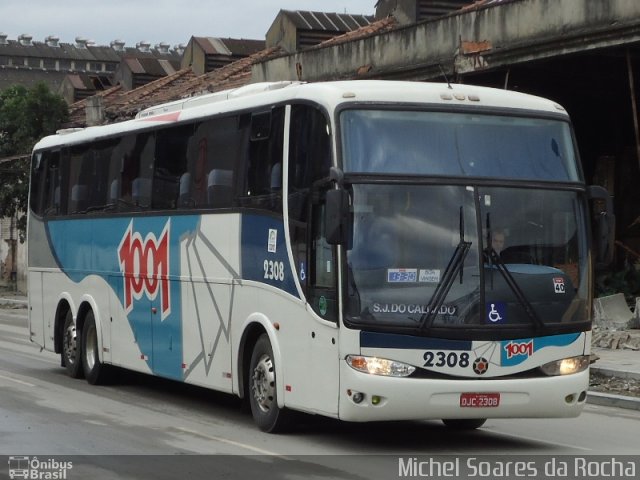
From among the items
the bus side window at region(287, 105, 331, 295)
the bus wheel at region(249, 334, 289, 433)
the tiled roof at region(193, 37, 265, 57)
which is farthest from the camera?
the tiled roof at region(193, 37, 265, 57)

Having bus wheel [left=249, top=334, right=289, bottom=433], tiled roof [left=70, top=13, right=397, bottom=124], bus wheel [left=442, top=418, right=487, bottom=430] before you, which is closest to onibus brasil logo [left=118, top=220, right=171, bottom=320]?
bus wheel [left=249, top=334, right=289, bottom=433]

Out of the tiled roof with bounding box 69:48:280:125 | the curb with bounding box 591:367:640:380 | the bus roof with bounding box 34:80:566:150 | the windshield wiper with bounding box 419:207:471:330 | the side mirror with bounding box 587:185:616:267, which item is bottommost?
the curb with bounding box 591:367:640:380

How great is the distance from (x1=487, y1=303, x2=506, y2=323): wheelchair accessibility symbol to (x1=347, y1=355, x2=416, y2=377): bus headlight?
796mm

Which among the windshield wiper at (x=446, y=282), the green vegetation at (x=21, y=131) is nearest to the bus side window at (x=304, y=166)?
the windshield wiper at (x=446, y=282)

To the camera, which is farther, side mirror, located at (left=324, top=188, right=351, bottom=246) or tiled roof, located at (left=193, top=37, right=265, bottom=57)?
tiled roof, located at (left=193, top=37, right=265, bottom=57)

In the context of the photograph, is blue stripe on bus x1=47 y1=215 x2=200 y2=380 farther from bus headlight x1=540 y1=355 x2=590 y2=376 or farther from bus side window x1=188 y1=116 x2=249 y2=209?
bus headlight x1=540 y1=355 x2=590 y2=376

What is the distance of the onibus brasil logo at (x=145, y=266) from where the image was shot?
15891 mm

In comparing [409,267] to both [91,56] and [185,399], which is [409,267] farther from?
[91,56]

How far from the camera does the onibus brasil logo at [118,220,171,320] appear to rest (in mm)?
15891

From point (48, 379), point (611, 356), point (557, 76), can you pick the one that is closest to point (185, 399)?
point (48, 379)

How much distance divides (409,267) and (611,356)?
34.4 ft

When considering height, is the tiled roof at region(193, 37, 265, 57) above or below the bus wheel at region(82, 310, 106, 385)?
above

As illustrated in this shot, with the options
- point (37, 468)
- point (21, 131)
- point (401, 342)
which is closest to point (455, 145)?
point (401, 342)

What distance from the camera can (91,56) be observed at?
141m
